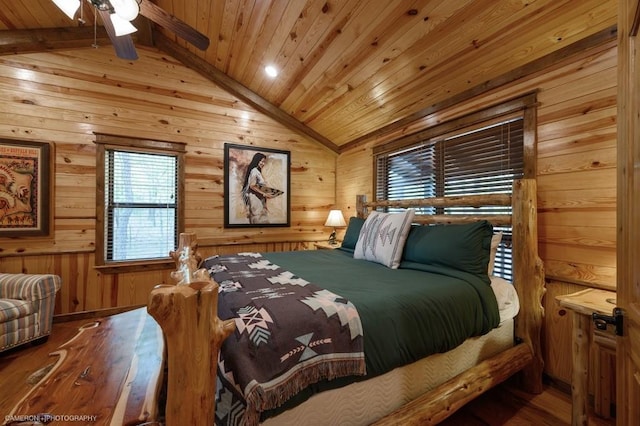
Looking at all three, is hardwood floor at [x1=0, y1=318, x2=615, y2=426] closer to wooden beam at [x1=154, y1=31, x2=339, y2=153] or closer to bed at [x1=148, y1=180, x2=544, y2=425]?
bed at [x1=148, y1=180, x2=544, y2=425]

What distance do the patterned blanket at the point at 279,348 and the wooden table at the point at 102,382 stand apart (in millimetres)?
491

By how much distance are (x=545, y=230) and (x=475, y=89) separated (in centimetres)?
131

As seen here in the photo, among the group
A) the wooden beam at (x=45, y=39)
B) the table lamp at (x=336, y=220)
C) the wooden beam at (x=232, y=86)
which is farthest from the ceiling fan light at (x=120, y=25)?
the table lamp at (x=336, y=220)

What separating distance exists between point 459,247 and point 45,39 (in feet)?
14.4

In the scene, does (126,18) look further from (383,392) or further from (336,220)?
(336,220)

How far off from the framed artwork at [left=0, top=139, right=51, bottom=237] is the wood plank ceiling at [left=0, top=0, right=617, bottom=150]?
41.0 inches

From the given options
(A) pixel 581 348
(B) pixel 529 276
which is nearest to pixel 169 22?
(B) pixel 529 276

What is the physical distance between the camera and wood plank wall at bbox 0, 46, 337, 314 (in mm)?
2816

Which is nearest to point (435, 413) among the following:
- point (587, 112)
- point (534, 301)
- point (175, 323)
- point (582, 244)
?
point (534, 301)

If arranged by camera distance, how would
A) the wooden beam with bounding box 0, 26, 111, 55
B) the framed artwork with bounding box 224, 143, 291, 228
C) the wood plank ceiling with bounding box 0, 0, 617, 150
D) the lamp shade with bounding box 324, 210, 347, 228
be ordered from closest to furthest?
the wood plank ceiling with bounding box 0, 0, 617, 150 < the wooden beam with bounding box 0, 26, 111, 55 < the framed artwork with bounding box 224, 143, 291, 228 < the lamp shade with bounding box 324, 210, 347, 228

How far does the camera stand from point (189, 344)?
0.73 m

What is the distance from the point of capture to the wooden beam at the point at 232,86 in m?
3.36

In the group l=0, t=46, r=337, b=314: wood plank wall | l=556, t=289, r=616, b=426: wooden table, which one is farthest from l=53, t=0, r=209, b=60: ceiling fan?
l=556, t=289, r=616, b=426: wooden table

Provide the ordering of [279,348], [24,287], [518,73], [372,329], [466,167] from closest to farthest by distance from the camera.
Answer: [279,348] < [372,329] < [518,73] < [24,287] < [466,167]
